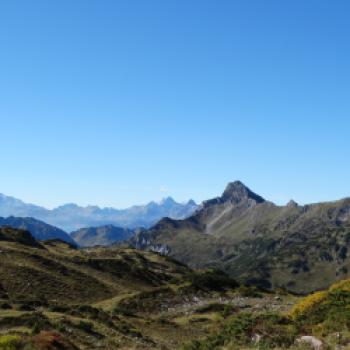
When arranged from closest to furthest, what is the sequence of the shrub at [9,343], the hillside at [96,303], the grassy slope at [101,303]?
1. the shrub at [9,343]
2. the hillside at [96,303]
3. the grassy slope at [101,303]

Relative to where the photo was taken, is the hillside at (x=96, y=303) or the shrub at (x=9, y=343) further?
the hillside at (x=96, y=303)

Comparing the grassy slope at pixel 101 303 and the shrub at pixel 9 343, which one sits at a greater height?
the shrub at pixel 9 343

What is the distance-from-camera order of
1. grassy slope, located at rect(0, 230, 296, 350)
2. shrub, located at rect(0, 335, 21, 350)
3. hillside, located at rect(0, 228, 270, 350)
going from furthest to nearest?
grassy slope, located at rect(0, 230, 296, 350)
hillside, located at rect(0, 228, 270, 350)
shrub, located at rect(0, 335, 21, 350)

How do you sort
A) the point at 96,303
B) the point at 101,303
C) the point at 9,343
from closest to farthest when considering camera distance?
the point at 9,343, the point at 101,303, the point at 96,303

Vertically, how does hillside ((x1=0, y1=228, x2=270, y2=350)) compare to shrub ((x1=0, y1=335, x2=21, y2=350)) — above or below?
below

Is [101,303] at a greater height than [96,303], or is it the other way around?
[101,303]

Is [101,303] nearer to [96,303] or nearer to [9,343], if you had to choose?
[96,303]

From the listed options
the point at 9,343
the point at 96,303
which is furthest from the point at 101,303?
the point at 9,343

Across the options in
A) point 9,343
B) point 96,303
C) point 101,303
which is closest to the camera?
point 9,343

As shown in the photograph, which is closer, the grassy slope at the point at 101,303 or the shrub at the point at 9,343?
the shrub at the point at 9,343

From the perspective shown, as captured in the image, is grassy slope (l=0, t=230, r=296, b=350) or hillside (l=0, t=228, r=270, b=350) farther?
grassy slope (l=0, t=230, r=296, b=350)

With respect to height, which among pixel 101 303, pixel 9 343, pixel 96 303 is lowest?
pixel 96 303

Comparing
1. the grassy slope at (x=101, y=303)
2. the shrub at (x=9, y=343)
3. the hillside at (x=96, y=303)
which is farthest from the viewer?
the grassy slope at (x=101, y=303)

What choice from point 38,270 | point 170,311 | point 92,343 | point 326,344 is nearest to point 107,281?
point 38,270
